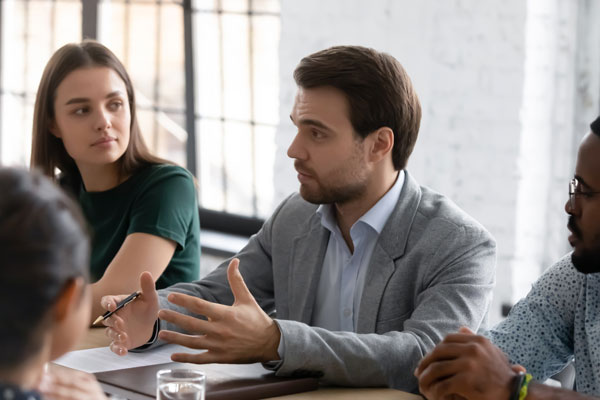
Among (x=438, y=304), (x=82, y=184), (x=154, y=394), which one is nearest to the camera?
(x=154, y=394)

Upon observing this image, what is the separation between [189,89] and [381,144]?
2.53 meters

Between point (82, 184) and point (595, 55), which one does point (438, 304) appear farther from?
point (595, 55)

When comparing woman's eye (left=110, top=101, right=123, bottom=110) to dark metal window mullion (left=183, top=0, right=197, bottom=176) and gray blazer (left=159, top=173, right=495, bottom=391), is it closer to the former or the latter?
gray blazer (left=159, top=173, right=495, bottom=391)

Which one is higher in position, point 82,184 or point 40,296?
point 40,296

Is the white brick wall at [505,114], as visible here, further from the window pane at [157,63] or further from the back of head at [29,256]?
the back of head at [29,256]

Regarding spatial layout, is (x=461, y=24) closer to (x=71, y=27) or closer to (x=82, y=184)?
(x=82, y=184)

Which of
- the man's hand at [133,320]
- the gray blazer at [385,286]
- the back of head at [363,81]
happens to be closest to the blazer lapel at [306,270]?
the gray blazer at [385,286]

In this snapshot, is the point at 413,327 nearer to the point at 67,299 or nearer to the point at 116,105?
the point at 67,299

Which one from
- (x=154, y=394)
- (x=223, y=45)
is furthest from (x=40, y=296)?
(x=223, y=45)

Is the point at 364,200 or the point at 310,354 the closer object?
the point at 310,354

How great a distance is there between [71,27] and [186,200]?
3077 mm

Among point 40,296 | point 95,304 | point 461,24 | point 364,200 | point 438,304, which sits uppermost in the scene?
point 461,24

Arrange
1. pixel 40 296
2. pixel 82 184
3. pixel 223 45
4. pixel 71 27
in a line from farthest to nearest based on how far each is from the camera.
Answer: pixel 71 27 < pixel 223 45 < pixel 82 184 < pixel 40 296

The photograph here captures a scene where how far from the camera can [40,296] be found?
99 centimetres
